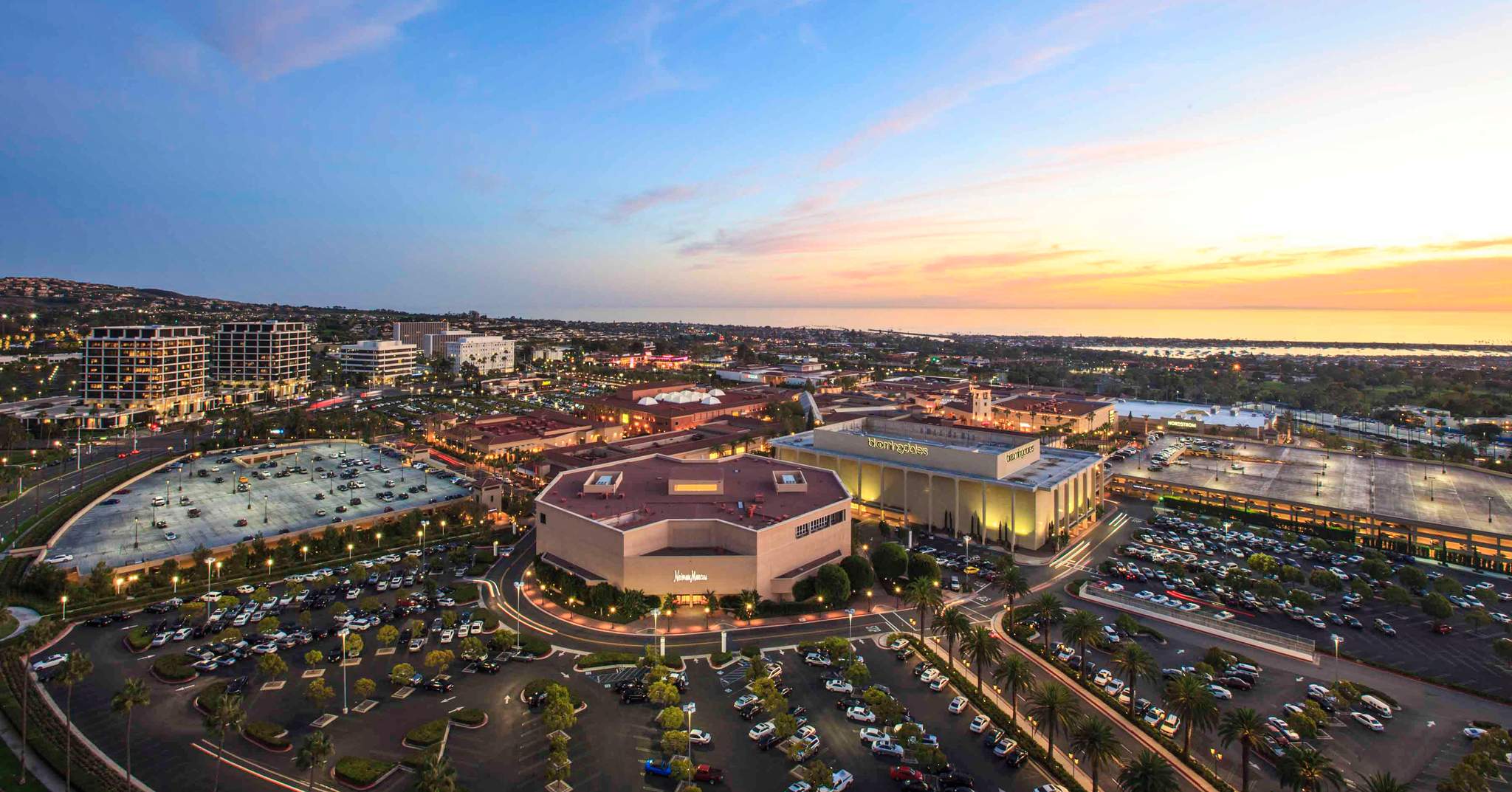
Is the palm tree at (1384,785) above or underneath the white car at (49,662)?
above

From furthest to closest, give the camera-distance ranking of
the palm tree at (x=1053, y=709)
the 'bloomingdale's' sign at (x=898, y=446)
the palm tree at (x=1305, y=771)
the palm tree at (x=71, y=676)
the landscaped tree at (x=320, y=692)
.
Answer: the 'bloomingdale's' sign at (x=898, y=446), the landscaped tree at (x=320, y=692), the palm tree at (x=1053, y=709), the palm tree at (x=71, y=676), the palm tree at (x=1305, y=771)

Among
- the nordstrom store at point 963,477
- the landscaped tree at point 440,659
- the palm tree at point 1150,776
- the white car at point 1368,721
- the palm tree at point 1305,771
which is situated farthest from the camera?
the nordstrom store at point 963,477

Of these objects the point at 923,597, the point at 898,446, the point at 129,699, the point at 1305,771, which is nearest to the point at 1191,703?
the point at 1305,771

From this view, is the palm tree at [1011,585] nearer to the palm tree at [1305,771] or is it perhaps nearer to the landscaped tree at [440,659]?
the palm tree at [1305,771]

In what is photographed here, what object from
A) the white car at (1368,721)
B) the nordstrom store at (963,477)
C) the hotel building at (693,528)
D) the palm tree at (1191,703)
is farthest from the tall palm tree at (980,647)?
the nordstrom store at (963,477)

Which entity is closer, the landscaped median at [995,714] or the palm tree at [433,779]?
the palm tree at [433,779]

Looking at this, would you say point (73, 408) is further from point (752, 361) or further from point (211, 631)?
point (752, 361)

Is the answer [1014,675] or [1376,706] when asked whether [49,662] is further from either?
[1376,706]

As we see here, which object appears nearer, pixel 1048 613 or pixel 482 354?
pixel 1048 613
